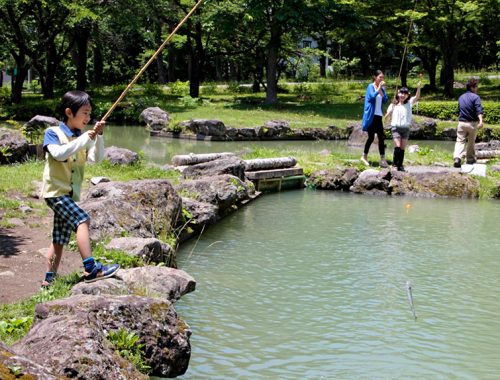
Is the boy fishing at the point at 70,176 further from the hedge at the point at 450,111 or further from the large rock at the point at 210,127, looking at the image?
the hedge at the point at 450,111

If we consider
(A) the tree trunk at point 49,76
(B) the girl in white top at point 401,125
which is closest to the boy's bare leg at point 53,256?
(B) the girl in white top at point 401,125

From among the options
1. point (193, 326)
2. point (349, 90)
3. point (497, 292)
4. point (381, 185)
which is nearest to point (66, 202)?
point (193, 326)

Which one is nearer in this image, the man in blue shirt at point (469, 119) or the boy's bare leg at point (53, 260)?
the boy's bare leg at point (53, 260)

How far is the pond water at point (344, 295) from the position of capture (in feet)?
19.5

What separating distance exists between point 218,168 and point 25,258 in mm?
5735

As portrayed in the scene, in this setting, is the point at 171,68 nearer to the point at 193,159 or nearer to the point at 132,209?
the point at 193,159

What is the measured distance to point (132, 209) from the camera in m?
8.72

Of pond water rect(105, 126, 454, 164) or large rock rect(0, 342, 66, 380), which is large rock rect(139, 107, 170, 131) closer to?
pond water rect(105, 126, 454, 164)

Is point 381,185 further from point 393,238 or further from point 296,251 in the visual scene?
point 296,251

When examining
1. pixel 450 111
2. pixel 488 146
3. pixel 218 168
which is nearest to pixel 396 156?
pixel 218 168

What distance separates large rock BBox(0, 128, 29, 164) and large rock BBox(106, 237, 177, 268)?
6.55 m

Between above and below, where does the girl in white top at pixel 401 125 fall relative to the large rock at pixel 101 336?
above

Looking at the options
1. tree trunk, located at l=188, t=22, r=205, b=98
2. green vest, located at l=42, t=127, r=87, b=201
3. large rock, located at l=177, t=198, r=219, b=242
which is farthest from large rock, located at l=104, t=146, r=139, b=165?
tree trunk, located at l=188, t=22, r=205, b=98

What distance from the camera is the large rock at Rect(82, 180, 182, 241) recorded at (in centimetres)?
821
